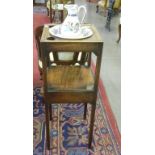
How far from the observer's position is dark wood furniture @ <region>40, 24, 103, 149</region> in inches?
56.3

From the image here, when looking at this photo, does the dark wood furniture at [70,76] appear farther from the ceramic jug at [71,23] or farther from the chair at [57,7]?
the chair at [57,7]

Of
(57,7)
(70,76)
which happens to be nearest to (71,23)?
(70,76)

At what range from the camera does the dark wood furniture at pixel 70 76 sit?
143 centimetres

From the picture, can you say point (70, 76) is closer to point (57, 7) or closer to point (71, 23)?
point (71, 23)

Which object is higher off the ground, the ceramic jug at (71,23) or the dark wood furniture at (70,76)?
the ceramic jug at (71,23)

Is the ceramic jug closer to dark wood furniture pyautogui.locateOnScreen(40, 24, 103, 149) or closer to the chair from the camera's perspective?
dark wood furniture pyautogui.locateOnScreen(40, 24, 103, 149)

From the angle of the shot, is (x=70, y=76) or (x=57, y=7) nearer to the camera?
(x=70, y=76)

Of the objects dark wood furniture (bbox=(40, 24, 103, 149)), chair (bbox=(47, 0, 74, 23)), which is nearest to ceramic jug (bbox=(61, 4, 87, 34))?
dark wood furniture (bbox=(40, 24, 103, 149))

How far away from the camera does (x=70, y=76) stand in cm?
171

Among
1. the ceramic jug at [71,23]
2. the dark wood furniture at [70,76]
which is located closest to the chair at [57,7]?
the dark wood furniture at [70,76]
